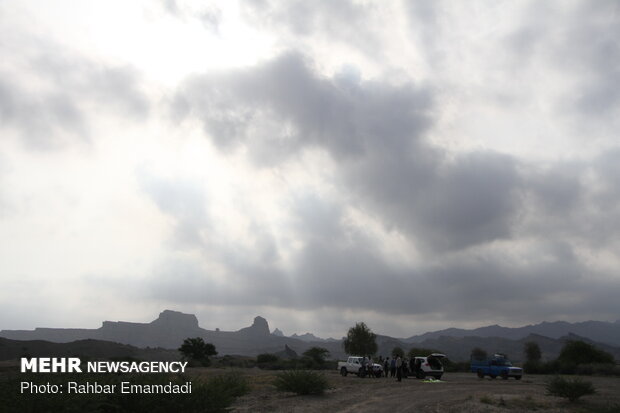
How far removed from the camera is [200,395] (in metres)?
12.7

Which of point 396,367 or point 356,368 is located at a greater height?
point 396,367

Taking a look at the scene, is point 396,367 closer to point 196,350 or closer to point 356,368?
point 356,368

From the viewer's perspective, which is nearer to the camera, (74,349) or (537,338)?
(74,349)

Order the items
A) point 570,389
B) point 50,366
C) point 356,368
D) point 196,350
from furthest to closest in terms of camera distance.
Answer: point 196,350, point 356,368, point 570,389, point 50,366

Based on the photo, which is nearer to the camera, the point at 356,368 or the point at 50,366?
the point at 50,366

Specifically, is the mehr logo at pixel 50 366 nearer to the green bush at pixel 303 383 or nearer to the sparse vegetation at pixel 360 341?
the green bush at pixel 303 383

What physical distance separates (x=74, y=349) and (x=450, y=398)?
281 feet

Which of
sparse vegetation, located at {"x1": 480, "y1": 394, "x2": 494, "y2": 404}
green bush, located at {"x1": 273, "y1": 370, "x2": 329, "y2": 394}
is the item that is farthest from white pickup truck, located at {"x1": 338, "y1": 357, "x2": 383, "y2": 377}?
sparse vegetation, located at {"x1": 480, "y1": 394, "x2": 494, "y2": 404}

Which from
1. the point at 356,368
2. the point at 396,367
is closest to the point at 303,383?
the point at 396,367

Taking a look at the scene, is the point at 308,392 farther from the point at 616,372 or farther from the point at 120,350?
the point at 120,350

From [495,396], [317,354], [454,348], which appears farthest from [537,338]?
[495,396]

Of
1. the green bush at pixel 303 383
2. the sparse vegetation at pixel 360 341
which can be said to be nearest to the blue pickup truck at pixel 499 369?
the green bush at pixel 303 383

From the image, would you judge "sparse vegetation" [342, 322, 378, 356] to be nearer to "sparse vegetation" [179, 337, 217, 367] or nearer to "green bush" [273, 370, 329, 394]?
"sparse vegetation" [179, 337, 217, 367]

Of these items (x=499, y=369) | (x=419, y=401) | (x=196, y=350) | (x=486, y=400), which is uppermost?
(x=486, y=400)
